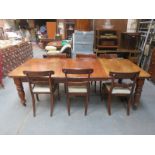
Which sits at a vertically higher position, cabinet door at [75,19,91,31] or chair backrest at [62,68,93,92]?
cabinet door at [75,19,91,31]

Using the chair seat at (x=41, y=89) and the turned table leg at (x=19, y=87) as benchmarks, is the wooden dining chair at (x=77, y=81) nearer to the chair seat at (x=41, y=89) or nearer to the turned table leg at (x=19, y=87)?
the chair seat at (x=41, y=89)

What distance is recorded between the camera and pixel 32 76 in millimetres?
2025

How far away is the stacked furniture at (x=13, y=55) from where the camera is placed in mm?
3703

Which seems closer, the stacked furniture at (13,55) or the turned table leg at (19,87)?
the turned table leg at (19,87)

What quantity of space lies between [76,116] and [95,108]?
0.40m

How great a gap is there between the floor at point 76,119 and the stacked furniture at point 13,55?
1.28m

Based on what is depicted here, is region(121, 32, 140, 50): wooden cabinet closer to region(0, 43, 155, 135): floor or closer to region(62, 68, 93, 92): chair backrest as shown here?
region(0, 43, 155, 135): floor

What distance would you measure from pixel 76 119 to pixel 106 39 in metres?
2.86

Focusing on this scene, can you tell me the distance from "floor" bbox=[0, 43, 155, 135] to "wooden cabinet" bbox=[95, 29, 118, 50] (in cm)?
204

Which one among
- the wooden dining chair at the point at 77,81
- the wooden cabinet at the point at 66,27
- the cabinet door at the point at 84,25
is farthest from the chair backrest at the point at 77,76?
Result: the wooden cabinet at the point at 66,27

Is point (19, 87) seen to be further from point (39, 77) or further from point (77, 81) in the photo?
point (77, 81)

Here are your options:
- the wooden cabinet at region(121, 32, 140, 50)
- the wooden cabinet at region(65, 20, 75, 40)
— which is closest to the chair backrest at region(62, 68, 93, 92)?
the wooden cabinet at region(121, 32, 140, 50)

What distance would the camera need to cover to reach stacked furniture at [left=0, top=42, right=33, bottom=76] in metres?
3.70

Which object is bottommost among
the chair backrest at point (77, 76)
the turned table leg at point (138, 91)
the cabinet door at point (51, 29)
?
the turned table leg at point (138, 91)
